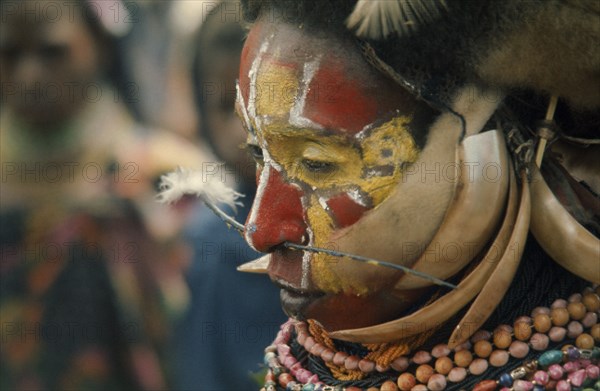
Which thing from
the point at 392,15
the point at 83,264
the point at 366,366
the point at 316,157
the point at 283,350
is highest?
the point at 392,15

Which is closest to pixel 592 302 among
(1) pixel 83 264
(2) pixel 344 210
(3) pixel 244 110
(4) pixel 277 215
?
(2) pixel 344 210

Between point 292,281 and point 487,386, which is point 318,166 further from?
point 487,386

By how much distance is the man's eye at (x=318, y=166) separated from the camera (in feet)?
5.90

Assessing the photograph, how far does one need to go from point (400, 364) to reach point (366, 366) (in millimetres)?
73

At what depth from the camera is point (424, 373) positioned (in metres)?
1.83

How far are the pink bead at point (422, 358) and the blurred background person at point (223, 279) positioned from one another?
43.9 inches

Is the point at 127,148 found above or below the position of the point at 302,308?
below

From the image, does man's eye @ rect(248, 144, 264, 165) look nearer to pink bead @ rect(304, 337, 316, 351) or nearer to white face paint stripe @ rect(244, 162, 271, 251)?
white face paint stripe @ rect(244, 162, 271, 251)

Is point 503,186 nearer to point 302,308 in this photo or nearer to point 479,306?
point 479,306

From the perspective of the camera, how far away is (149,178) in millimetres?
3451

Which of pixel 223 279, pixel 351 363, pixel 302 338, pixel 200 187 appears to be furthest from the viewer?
pixel 223 279

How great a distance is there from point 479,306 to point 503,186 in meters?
A: 0.21

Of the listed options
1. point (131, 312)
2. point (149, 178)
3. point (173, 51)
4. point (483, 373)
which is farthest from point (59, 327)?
point (483, 373)

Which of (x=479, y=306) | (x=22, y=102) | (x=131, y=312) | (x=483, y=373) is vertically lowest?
(x=131, y=312)
